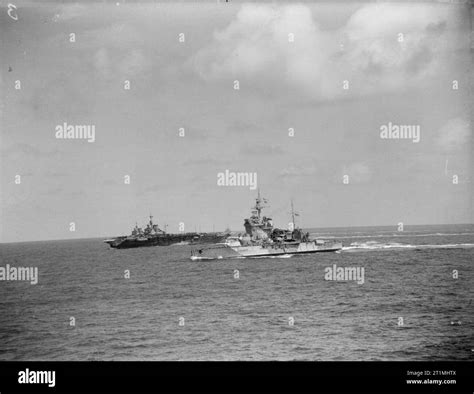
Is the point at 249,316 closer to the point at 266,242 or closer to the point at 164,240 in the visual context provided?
the point at 266,242

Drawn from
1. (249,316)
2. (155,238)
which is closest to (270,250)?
(249,316)

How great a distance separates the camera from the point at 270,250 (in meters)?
30.6

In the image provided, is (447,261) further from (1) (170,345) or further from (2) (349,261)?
(1) (170,345)

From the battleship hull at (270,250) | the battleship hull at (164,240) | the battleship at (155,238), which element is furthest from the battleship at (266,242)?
the battleship hull at (164,240)

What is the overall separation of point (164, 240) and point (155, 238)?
6.25ft

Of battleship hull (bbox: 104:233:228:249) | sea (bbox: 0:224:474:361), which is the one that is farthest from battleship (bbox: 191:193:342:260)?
battleship hull (bbox: 104:233:228:249)

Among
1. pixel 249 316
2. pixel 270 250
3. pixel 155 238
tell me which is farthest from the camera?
pixel 155 238

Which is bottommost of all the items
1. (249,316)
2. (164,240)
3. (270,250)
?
(249,316)

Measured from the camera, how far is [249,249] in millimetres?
30594

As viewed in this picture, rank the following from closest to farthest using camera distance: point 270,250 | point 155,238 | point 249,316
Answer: point 249,316, point 270,250, point 155,238

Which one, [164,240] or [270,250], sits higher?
[270,250]

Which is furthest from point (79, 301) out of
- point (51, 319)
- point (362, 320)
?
point (362, 320)
